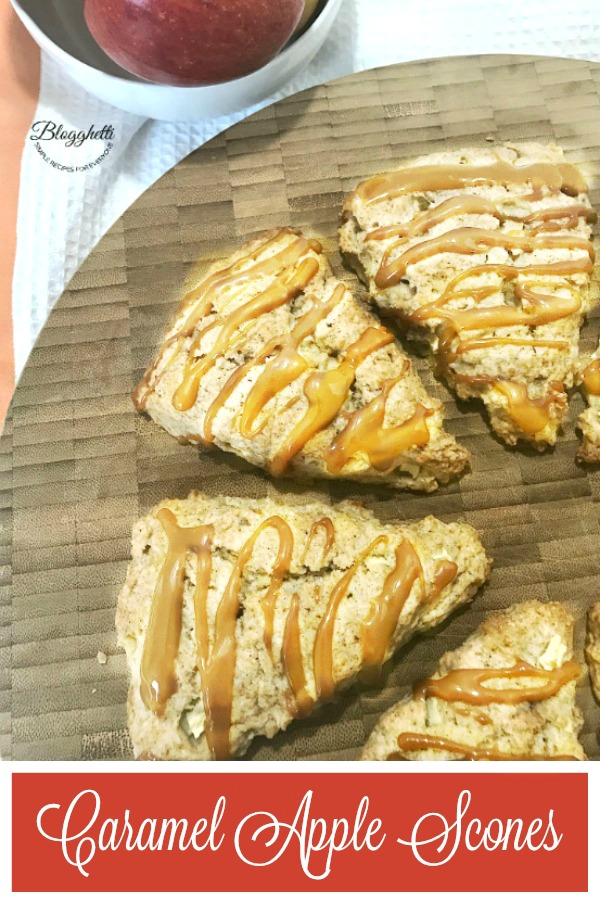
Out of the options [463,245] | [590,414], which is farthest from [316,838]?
[463,245]

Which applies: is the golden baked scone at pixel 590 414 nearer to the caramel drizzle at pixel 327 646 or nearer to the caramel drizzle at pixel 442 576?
the caramel drizzle at pixel 442 576

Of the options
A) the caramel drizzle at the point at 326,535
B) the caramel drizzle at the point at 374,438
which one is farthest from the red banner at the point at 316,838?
the caramel drizzle at the point at 374,438

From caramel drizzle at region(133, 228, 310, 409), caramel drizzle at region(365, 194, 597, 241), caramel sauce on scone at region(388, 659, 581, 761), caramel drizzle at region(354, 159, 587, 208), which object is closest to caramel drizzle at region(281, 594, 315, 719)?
caramel sauce on scone at region(388, 659, 581, 761)

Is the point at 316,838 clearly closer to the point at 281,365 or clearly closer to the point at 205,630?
the point at 205,630

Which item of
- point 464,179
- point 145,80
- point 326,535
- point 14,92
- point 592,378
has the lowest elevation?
point 326,535

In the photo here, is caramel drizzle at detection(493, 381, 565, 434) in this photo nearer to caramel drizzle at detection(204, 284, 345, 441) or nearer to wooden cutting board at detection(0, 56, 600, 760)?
wooden cutting board at detection(0, 56, 600, 760)

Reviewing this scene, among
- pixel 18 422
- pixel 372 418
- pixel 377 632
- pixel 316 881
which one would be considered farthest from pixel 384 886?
pixel 18 422
